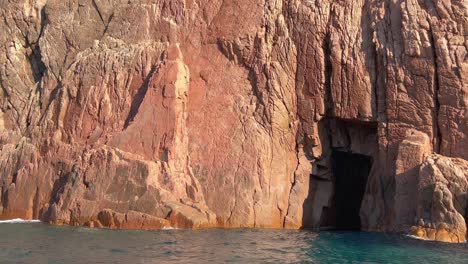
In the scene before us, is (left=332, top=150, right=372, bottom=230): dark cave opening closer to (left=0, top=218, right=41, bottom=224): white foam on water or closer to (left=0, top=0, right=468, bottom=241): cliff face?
(left=0, top=0, right=468, bottom=241): cliff face

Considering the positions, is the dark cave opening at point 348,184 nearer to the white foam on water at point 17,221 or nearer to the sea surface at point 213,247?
the sea surface at point 213,247

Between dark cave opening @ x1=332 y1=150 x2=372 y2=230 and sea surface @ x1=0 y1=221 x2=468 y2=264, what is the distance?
158 inches

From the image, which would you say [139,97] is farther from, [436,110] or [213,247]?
[436,110]

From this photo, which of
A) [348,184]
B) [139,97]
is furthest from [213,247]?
[348,184]

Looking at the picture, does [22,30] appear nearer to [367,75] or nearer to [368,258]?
[367,75]

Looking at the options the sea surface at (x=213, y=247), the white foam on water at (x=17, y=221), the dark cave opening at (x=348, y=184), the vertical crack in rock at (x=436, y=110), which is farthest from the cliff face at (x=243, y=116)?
the sea surface at (x=213, y=247)

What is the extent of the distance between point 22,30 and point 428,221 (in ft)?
69.9

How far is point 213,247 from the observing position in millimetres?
19688

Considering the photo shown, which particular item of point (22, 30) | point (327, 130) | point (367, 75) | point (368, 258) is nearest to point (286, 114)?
point (327, 130)

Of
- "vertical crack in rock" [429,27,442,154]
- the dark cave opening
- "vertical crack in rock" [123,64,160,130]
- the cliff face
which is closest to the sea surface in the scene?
the cliff face

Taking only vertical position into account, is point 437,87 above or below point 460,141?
above

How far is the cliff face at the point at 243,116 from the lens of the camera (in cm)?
2469

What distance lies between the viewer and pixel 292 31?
27688 mm

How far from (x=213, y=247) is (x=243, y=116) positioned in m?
8.50
